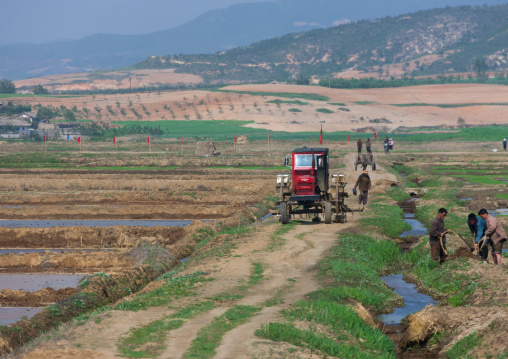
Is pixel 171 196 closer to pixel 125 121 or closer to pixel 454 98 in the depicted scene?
pixel 125 121

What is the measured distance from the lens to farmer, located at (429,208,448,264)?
23.9 m

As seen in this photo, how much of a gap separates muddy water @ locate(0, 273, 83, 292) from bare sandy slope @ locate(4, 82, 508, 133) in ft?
372

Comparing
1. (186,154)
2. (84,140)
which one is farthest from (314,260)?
(84,140)

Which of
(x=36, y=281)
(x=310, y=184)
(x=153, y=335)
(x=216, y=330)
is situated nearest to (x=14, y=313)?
(x=36, y=281)

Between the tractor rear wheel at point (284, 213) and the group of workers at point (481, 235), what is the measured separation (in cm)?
929

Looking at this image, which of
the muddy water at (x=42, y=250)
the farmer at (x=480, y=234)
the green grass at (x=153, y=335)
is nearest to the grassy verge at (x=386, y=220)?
the farmer at (x=480, y=234)

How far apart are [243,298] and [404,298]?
18.3ft

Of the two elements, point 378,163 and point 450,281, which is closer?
point 450,281

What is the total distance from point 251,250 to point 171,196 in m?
21.2

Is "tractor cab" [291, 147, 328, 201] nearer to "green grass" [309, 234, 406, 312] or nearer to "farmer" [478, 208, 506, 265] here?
"green grass" [309, 234, 406, 312]

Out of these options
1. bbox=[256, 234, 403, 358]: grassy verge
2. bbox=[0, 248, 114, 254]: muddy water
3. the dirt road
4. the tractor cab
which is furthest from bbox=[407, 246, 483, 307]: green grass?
bbox=[0, 248, 114, 254]: muddy water

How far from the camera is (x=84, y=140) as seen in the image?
117062 millimetres

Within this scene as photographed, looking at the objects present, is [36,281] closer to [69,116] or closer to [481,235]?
[481,235]

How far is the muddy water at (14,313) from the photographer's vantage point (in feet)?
64.0
